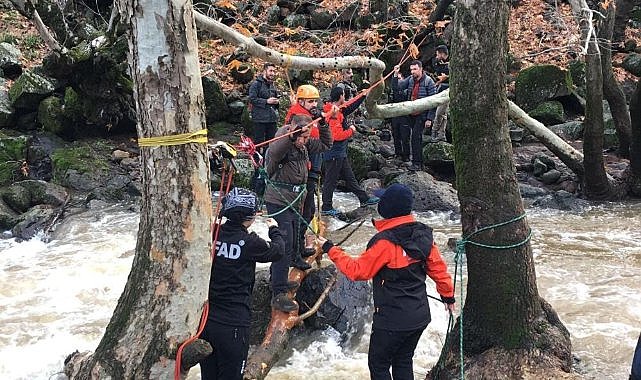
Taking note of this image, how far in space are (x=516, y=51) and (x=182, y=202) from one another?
55.7 feet

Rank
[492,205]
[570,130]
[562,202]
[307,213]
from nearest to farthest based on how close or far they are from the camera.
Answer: [492,205] < [307,213] < [562,202] < [570,130]

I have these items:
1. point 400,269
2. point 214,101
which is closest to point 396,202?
point 400,269

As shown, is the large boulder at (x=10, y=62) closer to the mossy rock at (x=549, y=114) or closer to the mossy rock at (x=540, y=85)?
the mossy rock at (x=540, y=85)

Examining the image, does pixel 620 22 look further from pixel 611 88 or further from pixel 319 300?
pixel 319 300

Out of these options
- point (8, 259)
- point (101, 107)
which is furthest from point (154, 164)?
point (101, 107)

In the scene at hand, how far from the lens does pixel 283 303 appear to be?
253 inches

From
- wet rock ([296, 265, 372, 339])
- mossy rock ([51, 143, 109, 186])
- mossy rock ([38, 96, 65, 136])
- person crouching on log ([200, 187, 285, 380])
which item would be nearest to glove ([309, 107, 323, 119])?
wet rock ([296, 265, 372, 339])

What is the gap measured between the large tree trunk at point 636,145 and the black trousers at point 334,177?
551 centimetres

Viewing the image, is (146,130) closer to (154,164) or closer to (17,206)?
(154,164)

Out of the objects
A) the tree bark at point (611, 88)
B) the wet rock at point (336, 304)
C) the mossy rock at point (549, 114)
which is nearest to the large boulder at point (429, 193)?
the tree bark at point (611, 88)

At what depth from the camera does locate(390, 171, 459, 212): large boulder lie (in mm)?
11867

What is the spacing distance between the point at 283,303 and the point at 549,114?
1196 cm

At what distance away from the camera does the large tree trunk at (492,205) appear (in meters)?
5.02

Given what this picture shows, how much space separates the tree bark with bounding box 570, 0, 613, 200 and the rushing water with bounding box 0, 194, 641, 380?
0.51 meters
